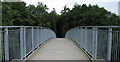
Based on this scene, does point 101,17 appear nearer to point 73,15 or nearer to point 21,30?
point 73,15


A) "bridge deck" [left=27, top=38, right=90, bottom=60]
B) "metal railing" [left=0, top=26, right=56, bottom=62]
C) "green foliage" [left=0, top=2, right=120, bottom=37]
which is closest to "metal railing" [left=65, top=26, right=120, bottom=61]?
"bridge deck" [left=27, top=38, right=90, bottom=60]

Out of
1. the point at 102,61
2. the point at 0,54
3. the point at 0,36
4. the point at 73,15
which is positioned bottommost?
the point at 102,61

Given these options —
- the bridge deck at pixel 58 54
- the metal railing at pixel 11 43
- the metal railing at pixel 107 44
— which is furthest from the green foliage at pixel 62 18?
the metal railing at pixel 107 44

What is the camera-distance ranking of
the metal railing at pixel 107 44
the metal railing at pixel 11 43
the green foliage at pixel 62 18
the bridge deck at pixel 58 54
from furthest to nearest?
the green foliage at pixel 62 18, the bridge deck at pixel 58 54, the metal railing at pixel 11 43, the metal railing at pixel 107 44

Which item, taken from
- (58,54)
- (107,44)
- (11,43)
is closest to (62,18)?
(58,54)

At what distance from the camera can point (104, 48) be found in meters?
4.15

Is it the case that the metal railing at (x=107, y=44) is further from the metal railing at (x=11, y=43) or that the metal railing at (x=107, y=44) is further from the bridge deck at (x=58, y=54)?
the metal railing at (x=11, y=43)

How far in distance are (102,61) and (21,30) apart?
2220mm

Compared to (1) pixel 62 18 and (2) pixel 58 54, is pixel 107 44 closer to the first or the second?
(2) pixel 58 54

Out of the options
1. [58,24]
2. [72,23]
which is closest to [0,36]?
[72,23]

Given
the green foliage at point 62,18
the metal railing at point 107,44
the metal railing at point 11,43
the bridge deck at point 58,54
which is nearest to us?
the metal railing at point 107,44

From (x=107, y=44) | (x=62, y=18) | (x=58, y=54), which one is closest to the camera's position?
(x=107, y=44)

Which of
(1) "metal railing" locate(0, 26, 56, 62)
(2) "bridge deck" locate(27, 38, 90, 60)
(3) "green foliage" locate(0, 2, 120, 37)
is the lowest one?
(2) "bridge deck" locate(27, 38, 90, 60)

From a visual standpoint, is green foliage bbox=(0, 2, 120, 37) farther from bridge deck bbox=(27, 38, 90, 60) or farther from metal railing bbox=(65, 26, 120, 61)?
metal railing bbox=(65, 26, 120, 61)
